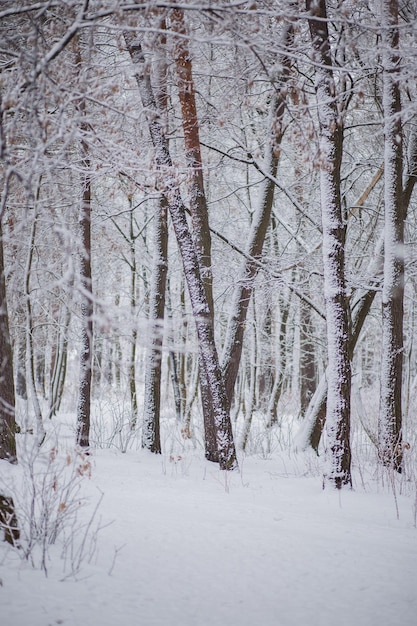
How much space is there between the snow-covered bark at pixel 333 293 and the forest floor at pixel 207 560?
0.49 metres

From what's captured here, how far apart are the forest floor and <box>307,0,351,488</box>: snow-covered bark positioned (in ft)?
1.60

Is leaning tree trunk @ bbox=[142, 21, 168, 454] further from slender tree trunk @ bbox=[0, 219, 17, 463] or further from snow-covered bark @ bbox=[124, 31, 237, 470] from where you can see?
slender tree trunk @ bbox=[0, 219, 17, 463]

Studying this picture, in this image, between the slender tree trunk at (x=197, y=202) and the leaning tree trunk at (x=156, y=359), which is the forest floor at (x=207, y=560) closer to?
the slender tree trunk at (x=197, y=202)

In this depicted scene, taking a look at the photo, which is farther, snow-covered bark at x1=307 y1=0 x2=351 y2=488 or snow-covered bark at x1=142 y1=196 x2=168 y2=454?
snow-covered bark at x1=142 y1=196 x2=168 y2=454

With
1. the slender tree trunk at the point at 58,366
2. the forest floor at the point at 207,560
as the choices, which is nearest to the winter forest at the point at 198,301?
the forest floor at the point at 207,560

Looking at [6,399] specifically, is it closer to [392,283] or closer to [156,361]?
[156,361]

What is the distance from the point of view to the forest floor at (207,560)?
2631 mm

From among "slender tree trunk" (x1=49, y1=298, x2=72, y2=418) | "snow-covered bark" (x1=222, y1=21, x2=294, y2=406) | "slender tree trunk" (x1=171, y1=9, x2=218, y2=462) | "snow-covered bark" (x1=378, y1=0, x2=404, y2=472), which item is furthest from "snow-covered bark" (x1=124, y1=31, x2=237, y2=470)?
"snow-covered bark" (x1=378, y1=0, x2=404, y2=472)

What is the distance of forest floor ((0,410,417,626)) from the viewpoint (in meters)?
2.63

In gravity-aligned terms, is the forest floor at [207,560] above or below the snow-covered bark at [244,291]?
below

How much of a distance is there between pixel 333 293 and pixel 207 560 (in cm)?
312

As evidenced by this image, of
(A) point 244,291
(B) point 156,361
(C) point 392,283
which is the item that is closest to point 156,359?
(B) point 156,361

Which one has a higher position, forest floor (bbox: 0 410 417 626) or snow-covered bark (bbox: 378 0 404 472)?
snow-covered bark (bbox: 378 0 404 472)

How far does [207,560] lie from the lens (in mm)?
3303
